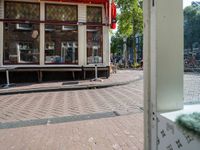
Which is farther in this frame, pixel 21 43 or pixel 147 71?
pixel 21 43

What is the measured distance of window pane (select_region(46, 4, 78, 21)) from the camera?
1279 centimetres

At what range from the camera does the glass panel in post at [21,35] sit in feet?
40.4

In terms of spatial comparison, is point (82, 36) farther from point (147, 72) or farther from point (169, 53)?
point (169, 53)

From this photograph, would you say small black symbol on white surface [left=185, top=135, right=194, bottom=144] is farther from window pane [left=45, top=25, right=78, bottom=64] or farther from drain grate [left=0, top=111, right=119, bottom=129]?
window pane [left=45, top=25, right=78, bottom=64]

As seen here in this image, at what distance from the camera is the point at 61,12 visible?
12.9m

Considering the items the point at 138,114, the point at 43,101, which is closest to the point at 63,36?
the point at 43,101

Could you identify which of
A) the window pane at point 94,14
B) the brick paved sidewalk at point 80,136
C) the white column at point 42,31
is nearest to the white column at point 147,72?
the brick paved sidewalk at point 80,136

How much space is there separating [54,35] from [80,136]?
9.38 m

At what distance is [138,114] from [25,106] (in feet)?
10.5

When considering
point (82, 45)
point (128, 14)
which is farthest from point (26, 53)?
point (128, 14)

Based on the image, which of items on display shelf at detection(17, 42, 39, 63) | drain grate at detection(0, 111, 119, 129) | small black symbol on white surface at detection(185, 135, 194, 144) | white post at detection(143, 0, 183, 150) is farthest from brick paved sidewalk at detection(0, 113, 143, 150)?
items on display shelf at detection(17, 42, 39, 63)

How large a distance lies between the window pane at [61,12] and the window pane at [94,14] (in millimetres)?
688

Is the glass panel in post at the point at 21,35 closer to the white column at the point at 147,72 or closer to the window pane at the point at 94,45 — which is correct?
the window pane at the point at 94,45

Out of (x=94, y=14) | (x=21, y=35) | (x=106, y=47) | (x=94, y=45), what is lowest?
(x=106, y=47)
